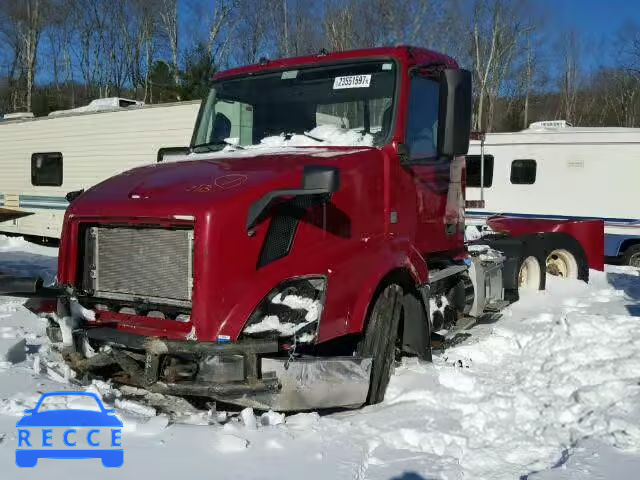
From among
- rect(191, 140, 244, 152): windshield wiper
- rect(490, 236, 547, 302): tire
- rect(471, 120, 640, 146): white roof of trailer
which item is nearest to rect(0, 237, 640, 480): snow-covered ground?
rect(490, 236, 547, 302): tire

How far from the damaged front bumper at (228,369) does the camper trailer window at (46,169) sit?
39.7ft

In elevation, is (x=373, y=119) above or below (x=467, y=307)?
above

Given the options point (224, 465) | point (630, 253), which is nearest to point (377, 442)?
point (224, 465)

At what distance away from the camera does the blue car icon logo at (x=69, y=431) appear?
3248 millimetres

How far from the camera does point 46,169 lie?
15.5 m

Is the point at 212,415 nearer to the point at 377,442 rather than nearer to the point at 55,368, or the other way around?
the point at 377,442

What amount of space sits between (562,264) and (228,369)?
7.57 m

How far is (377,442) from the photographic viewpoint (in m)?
3.76

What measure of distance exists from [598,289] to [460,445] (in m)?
6.79

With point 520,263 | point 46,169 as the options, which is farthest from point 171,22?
point 520,263

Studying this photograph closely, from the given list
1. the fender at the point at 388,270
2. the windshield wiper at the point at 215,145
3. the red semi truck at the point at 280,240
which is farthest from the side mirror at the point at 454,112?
the windshield wiper at the point at 215,145

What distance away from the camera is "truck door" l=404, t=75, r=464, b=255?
5215mm

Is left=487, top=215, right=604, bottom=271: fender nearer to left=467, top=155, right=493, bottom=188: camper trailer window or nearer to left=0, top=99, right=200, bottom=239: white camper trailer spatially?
left=467, top=155, right=493, bottom=188: camper trailer window

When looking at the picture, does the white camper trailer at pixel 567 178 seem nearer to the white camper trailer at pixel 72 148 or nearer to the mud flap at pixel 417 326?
the white camper trailer at pixel 72 148
